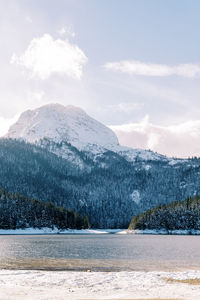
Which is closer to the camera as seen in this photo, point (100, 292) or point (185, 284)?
point (100, 292)

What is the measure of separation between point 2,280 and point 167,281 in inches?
672

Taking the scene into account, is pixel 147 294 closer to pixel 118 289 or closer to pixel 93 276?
pixel 118 289

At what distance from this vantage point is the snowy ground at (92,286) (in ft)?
95.3

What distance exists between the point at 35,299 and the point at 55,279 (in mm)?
10059

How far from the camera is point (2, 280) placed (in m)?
36.7

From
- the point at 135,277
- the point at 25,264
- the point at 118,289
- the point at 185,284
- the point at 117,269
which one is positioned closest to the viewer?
the point at 118,289

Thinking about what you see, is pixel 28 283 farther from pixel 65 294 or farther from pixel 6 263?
pixel 6 263

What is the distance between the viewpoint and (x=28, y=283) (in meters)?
35.2

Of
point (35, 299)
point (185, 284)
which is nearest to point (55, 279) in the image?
point (35, 299)

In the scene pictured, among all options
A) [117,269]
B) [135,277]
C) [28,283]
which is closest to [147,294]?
[135,277]

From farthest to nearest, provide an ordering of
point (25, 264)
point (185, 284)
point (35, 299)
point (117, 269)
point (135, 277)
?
point (25, 264) → point (117, 269) → point (135, 277) → point (185, 284) → point (35, 299)

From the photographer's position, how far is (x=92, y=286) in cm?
3388

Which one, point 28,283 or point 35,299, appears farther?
point 28,283

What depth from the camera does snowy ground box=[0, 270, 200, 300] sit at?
29.1 meters
